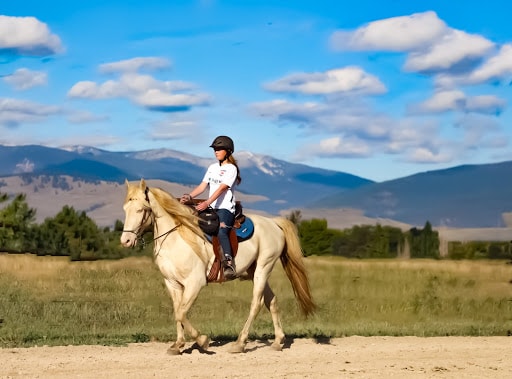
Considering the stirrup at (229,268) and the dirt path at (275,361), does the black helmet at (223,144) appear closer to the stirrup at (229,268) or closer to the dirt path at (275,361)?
the stirrup at (229,268)

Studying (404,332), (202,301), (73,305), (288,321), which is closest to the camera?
(404,332)

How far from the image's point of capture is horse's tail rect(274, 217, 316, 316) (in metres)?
15.6

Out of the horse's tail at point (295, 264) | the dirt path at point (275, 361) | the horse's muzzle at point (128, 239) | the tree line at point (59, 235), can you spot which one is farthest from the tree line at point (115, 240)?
the horse's muzzle at point (128, 239)

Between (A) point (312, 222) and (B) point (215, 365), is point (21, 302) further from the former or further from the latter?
(A) point (312, 222)

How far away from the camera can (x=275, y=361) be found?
13391mm

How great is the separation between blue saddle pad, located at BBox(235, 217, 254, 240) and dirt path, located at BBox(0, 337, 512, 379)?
192 cm

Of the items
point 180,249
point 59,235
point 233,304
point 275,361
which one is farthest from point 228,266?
point 59,235

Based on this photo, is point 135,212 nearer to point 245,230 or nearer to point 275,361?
point 245,230

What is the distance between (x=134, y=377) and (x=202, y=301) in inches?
553

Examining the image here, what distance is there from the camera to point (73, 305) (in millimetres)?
23234

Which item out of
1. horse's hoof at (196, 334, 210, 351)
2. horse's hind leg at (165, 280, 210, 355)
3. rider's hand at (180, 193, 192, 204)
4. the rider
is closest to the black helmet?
the rider

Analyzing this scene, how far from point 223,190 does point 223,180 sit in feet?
0.58

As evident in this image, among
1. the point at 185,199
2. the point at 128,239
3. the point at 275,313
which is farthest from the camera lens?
the point at 275,313

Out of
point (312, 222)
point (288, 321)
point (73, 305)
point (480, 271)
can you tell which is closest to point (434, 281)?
point (480, 271)
